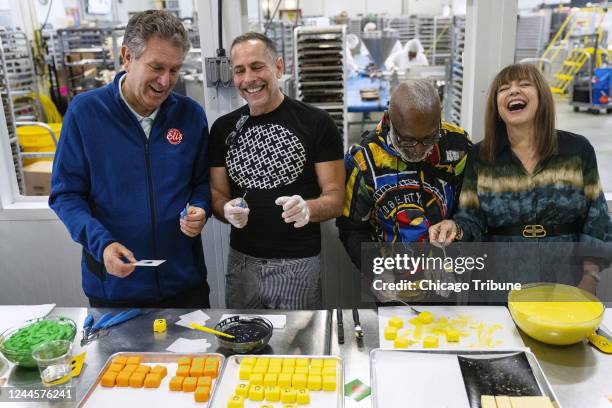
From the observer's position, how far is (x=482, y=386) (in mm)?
1332

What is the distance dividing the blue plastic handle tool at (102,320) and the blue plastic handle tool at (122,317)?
0.01 metres

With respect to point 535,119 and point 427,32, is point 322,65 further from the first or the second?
point 427,32

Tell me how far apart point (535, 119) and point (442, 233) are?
55 cm

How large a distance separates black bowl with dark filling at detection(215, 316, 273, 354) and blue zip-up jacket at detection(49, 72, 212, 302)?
0.45m

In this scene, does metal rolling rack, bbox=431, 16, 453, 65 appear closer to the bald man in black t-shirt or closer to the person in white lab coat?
the person in white lab coat

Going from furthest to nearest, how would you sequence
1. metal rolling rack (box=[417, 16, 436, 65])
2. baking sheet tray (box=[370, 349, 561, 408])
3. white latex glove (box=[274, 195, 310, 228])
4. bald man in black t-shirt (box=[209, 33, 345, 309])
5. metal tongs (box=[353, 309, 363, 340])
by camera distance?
metal rolling rack (box=[417, 16, 436, 65])
bald man in black t-shirt (box=[209, 33, 345, 309])
white latex glove (box=[274, 195, 310, 228])
metal tongs (box=[353, 309, 363, 340])
baking sheet tray (box=[370, 349, 561, 408])

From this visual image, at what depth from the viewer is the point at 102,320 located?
66.6 inches

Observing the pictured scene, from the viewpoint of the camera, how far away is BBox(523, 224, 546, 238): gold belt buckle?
1929 mm

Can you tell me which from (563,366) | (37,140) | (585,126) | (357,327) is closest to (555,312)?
(563,366)

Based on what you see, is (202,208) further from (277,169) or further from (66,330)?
(66,330)

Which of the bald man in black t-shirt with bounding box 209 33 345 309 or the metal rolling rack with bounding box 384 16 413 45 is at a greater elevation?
the metal rolling rack with bounding box 384 16 413 45

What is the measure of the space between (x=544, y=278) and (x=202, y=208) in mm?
1380

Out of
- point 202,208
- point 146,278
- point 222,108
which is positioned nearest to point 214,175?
point 202,208

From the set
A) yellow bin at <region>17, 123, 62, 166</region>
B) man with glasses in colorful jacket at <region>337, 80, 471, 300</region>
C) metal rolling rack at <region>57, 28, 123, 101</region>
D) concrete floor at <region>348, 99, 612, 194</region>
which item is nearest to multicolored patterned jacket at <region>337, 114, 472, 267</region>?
man with glasses in colorful jacket at <region>337, 80, 471, 300</region>
